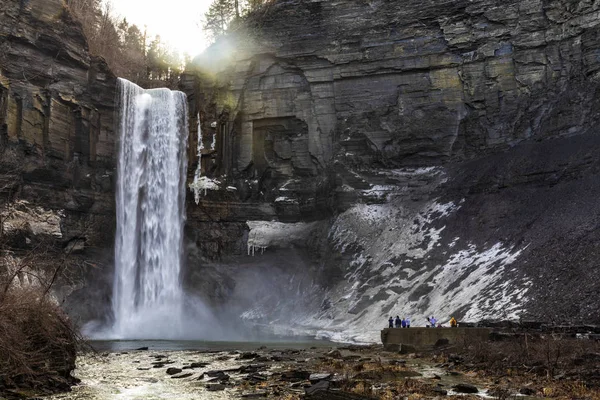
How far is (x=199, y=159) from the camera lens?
160ft

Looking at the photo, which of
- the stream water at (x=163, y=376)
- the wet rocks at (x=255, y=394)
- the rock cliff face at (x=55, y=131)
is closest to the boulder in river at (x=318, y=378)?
the stream water at (x=163, y=376)

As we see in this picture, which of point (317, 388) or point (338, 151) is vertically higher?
point (338, 151)

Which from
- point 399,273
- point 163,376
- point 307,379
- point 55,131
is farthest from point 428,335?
point 55,131

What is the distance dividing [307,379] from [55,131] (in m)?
35.0

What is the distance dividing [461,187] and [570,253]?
13.8 m

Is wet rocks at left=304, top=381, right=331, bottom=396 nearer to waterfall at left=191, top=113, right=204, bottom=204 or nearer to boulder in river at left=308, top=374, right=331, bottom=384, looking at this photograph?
boulder in river at left=308, top=374, right=331, bottom=384

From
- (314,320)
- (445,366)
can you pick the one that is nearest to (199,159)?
(314,320)

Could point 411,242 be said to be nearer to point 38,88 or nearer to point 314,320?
point 314,320

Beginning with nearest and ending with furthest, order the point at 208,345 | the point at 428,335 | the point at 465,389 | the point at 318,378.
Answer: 1. the point at 465,389
2. the point at 318,378
3. the point at 428,335
4. the point at 208,345

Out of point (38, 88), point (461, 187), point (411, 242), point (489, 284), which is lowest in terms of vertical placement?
point (489, 284)

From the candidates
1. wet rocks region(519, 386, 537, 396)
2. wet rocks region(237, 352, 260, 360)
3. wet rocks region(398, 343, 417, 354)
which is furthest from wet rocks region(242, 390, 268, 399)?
wet rocks region(398, 343, 417, 354)

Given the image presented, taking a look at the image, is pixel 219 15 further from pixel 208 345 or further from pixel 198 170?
pixel 208 345

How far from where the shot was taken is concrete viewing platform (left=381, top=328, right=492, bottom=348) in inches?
859

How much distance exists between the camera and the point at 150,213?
45000 mm
